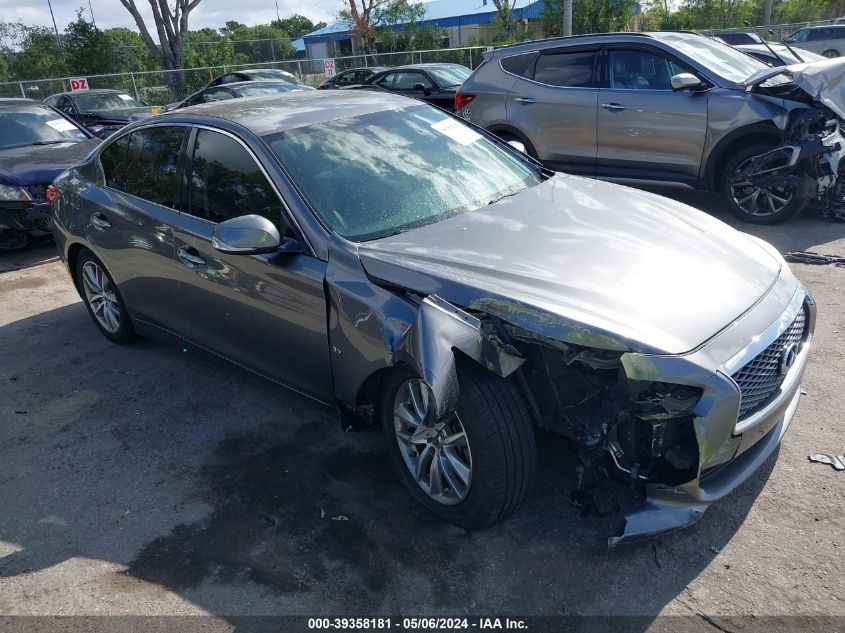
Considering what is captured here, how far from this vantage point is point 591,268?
3.00 meters

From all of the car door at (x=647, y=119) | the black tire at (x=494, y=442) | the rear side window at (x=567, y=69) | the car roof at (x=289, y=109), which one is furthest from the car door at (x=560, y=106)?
the black tire at (x=494, y=442)

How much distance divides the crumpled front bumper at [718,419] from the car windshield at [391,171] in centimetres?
150

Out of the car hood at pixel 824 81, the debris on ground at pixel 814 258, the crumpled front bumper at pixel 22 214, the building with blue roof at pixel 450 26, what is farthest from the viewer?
the building with blue roof at pixel 450 26

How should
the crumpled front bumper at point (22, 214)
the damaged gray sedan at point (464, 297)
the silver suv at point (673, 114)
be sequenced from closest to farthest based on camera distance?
the damaged gray sedan at point (464, 297) < the silver suv at point (673, 114) < the crumpled front bumper at point (22, 214)

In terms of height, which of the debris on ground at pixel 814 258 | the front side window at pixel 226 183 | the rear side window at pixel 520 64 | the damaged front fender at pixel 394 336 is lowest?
the debris on ground at pixel 814 258

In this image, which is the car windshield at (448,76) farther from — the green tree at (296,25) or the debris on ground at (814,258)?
the green tree at (296,25)

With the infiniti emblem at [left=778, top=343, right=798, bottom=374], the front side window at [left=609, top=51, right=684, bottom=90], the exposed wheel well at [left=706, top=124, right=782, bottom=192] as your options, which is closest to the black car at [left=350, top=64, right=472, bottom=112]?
the front side window at [left=609, top=51, right=684, bottom=90]

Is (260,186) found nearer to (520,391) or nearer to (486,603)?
(520,391)

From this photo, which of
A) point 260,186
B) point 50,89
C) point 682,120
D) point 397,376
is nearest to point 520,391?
point 397,376

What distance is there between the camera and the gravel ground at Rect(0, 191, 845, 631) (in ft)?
8.93

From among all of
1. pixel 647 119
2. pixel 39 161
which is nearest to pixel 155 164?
pixel 39 161

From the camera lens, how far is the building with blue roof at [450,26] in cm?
3800

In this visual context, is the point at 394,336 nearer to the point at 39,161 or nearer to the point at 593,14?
the point at 39,161

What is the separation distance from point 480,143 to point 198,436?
8.15 feet
